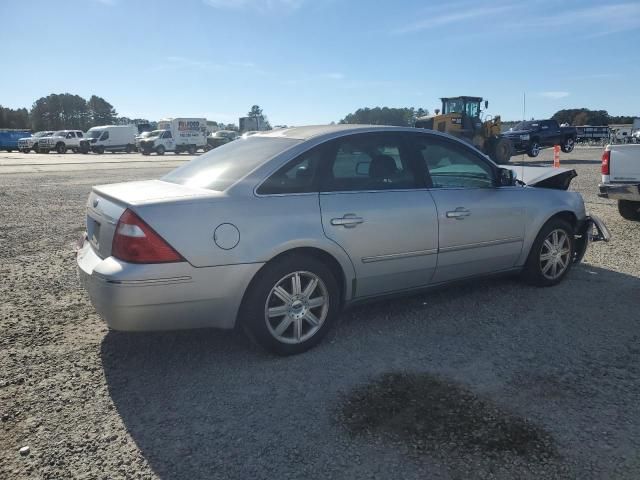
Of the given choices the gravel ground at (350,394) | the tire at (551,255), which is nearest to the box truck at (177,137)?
the gravel ground at (350,394)

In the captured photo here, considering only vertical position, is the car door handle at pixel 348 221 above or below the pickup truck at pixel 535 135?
below

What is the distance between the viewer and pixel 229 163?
3914 mm

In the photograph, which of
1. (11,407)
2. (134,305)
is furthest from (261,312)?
(11,407)

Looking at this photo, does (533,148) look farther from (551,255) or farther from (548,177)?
(551,255)

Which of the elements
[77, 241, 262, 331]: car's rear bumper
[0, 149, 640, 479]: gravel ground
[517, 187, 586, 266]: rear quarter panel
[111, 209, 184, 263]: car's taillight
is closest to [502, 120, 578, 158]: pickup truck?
[517, 187, 586, 266]: rear quarter panel

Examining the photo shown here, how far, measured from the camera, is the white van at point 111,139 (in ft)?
140

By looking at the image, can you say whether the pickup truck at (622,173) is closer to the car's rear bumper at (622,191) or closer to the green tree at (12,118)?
the car's rear bumper at (622,191)

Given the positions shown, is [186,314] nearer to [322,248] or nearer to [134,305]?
[134,305]

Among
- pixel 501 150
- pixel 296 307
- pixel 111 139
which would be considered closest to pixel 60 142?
pixel 111 139

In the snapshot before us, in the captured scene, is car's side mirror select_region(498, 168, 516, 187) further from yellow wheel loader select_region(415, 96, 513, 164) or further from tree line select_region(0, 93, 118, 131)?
tree line select_region(0, 93, 118, 131)

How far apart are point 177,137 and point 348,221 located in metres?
→ 39.6

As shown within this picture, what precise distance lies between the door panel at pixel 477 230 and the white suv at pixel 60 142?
43834 millimetres

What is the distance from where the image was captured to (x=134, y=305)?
312 cm

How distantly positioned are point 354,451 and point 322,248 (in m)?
1.42
